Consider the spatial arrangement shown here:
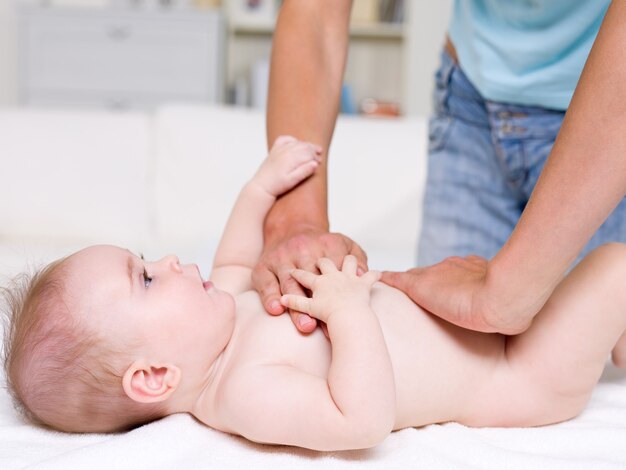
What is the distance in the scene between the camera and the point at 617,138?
2.56ft

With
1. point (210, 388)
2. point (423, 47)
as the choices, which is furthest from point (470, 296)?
point (423, 47)

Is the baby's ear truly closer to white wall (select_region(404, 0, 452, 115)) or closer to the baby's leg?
the baby's leg

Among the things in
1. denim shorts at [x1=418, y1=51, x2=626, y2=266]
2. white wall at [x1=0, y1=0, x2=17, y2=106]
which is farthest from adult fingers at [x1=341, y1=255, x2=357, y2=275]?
white wall at [x1=0, y1=0, x2=17, y2=106]

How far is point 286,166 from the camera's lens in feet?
4.06

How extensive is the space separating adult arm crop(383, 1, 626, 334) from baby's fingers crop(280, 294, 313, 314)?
197mm

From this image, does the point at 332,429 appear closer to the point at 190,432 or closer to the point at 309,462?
the point at 309,462

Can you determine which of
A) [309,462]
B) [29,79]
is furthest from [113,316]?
[29,79]

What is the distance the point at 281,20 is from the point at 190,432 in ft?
2.60

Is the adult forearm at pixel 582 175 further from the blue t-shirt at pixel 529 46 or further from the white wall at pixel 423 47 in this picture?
the white wall at pixel 423 47

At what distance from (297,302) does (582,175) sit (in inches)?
14.8

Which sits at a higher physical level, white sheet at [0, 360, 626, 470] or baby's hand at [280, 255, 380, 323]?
baby's hand at [280, 255, 380, 323]

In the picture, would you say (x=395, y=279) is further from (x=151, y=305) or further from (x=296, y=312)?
(x=151, y=305)

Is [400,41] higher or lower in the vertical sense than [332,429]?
higher

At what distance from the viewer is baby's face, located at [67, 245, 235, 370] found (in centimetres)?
95
